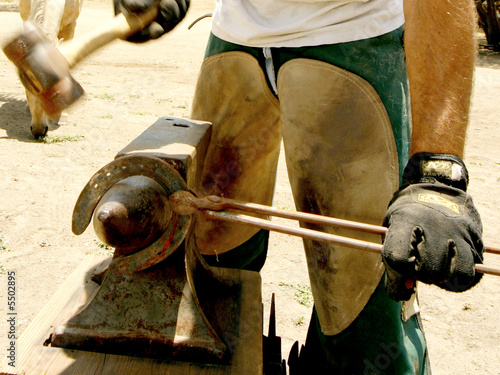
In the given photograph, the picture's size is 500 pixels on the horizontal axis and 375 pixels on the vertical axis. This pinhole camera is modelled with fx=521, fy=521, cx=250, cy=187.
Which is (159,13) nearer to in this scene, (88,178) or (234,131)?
(234,131)

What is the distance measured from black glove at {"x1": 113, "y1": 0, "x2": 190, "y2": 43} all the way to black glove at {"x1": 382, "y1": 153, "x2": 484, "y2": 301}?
3.72ft

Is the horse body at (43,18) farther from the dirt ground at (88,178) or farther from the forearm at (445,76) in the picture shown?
the forearm at (445,76)

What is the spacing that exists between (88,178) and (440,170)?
3.63 metres

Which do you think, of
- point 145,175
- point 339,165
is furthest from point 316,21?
point 145,175

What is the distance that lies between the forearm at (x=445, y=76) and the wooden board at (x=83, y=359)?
2.55 ft

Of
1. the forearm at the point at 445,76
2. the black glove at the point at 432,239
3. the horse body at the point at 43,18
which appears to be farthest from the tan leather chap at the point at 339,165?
the horse body at the point at 43,18

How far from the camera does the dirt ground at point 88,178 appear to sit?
9.36 feet

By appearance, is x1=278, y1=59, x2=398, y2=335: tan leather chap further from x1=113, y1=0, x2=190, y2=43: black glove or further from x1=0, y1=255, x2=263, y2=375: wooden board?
x1=113, y1=0, x2=190, y2=43: black glove

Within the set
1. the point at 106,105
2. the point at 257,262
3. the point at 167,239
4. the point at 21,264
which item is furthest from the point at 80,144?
the point at 167,239

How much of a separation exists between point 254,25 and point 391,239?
3.20 ft

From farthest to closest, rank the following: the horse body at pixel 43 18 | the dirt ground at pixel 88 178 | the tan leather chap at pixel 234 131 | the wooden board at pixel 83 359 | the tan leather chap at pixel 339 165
A: the horse body at pixel 43 18
the dirt ground at pixel 88 178
the tan leather chap at pixel 234 131
the tan leather chap at pixel 339 165
the wooden board at pixel 83 359

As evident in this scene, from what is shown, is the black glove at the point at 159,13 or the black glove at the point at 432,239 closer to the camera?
the black glove at the point at 432,239

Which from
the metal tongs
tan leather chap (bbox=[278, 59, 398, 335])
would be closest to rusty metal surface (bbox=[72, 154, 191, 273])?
the metal tongs

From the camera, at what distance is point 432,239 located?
1150mm
